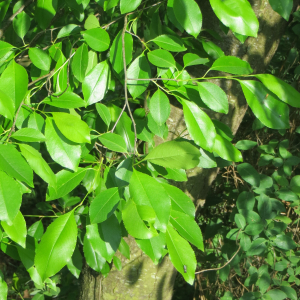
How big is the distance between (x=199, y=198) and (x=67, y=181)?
609 mm

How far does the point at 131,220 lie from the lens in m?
0.50

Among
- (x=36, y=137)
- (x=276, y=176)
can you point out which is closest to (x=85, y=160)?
(x=36, y=137)

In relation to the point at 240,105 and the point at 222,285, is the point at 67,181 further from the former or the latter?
the point at 222,285

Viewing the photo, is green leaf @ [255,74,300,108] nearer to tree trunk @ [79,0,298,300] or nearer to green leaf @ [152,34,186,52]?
green leaf @ [152,34,186,52]

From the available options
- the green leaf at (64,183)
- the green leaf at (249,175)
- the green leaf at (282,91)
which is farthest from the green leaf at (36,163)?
the green leaf at (249,175)

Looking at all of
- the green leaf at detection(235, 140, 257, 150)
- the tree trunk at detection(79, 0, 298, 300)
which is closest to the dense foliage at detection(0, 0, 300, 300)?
the tree trunk at detection(79, 0, 298, 300)

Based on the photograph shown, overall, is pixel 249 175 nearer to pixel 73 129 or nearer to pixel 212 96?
pixel 212 96

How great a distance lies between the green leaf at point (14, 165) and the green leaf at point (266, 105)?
44 cm

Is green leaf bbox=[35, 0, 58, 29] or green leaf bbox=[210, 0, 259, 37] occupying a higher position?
green leaf bbox=[35, 0, 58, 29]

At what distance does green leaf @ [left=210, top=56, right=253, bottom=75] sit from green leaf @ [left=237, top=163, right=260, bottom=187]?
72 cm

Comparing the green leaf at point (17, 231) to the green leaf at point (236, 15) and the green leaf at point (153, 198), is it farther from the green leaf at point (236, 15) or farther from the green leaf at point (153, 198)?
the green leaf at point (236, 15)

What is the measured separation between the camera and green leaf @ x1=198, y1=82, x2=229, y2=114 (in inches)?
24.9

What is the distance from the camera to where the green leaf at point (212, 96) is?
0.63 meters

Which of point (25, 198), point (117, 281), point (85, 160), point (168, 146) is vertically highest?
point (168, 146)
